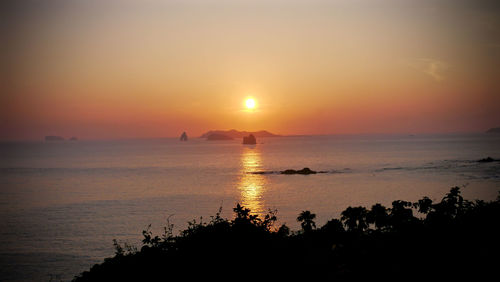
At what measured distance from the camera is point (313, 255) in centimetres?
1272

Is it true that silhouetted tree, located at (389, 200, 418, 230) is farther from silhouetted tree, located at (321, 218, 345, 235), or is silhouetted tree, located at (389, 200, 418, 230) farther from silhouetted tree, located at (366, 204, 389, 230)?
silhouetted tree, located at (321, 218, 345, 235)

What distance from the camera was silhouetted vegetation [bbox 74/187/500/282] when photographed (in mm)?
12406

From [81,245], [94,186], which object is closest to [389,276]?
[81,245]

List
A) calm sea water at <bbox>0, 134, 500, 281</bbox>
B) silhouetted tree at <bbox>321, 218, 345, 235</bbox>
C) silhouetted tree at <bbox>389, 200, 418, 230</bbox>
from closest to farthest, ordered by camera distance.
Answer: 1. silhouetted tree at <bbox>389, 200, 418, 230</bbox>
2. silhouetted tree at <bbox>321, 218, 345, 235</bbox>
3. calm sea water at <bbox>0, 134, 500, 281</bbox>

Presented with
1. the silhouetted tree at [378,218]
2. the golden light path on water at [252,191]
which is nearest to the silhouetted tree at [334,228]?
the silhouetted tree at [378,218]

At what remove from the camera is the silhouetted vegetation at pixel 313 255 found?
1241 cm

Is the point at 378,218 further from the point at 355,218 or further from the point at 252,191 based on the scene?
the point at 252,191

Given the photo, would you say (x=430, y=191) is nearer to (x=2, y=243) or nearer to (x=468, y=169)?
(x=468, y=169)

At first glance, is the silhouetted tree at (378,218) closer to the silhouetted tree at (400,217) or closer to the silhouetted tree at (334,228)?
the silhouetted tree at (400,217)

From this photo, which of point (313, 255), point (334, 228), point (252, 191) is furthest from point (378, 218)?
point (252, 191)

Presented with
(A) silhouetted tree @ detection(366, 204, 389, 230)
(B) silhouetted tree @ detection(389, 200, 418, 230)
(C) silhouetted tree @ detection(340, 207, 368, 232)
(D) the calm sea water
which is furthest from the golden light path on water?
(B) silhouetted tree @ detection(389, 200, 418, 230)

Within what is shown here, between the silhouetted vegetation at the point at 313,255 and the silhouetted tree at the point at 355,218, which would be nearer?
the silhouetted vegetation at the point at 313,255

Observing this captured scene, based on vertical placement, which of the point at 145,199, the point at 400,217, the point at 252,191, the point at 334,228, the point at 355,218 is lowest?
the point at 145,199

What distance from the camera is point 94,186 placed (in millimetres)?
84375
